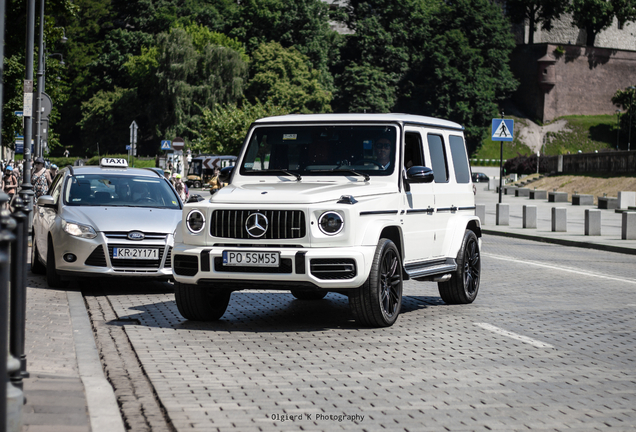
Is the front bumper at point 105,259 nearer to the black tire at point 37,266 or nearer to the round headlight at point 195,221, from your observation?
the black tire at point 37,266

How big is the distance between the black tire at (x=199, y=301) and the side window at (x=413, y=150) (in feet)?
7.46

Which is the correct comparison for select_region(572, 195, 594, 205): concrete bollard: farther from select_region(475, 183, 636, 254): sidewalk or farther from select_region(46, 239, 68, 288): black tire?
select_region(46, 239, 68, 288): black tire

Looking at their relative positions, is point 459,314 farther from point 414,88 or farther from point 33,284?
point 414,88

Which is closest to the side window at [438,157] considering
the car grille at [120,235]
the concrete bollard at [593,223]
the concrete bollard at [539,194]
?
the car grille at [120,235]

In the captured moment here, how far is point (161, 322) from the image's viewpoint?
8914mm

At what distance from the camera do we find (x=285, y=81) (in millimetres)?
84562

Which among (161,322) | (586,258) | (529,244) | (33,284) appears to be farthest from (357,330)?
(529,244)

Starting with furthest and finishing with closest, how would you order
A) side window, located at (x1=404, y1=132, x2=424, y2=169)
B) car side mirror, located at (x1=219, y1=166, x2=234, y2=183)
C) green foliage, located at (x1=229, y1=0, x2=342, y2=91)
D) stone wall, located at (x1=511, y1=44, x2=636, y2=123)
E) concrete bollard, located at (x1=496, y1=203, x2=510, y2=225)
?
stone wall, located at (x1=511, y1=44, x2=636, y2=123)
green foliage, located at (x1=229, y1=0, x2=342, y2=91)
concrete bollard, located at (x1=496, y1=203, x2=510, y2=225)
car side mirror, located at (x1=219, y1=166, x2=234, y2=183)
side window, located at (x1=404, y1=132, x2=424, y2=169)

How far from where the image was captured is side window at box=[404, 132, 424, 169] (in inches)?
380

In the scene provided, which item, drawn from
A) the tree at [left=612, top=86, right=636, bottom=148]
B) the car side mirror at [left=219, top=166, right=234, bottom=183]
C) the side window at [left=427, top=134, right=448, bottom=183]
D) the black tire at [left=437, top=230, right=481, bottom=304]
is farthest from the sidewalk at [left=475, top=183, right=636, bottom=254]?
the tree at [left=612, top=86, right=636, bottom=148]

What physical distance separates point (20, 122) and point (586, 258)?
990 inches

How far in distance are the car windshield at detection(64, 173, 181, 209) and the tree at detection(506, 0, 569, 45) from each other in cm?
9544

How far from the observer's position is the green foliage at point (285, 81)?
82.9 m

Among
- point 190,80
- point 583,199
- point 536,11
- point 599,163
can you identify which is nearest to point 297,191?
point 583,199
